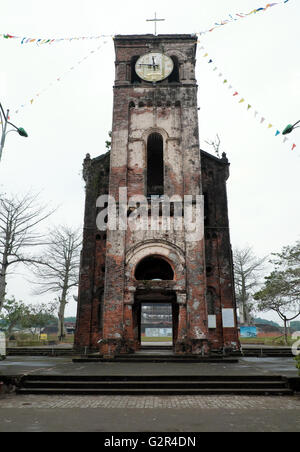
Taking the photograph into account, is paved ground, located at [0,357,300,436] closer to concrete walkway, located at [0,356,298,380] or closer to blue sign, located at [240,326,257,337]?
concrete walkway, located at [0,356,298,380]

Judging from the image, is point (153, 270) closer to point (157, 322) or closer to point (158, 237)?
point (158, 237)

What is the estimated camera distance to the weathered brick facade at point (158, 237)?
637 inches

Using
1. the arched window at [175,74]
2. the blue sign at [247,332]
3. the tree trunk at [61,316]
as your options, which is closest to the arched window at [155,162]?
the arched window at [175,74]

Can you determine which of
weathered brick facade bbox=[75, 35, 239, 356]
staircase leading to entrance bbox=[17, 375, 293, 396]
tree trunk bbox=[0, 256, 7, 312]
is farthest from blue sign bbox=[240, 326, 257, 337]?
staircase leading to entrance bbox=[17, 375, 293, 396]

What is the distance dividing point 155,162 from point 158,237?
297 inches

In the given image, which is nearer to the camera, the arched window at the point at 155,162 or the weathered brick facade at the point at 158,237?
the weathered brick facade at the point at 158,237

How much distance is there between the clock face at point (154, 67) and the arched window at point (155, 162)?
385cm

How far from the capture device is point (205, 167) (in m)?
21.2

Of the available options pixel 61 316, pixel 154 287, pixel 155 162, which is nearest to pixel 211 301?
pixel 154 287

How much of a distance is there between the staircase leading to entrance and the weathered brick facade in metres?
5.89

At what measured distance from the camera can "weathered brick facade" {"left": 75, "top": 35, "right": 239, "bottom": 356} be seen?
16.2m

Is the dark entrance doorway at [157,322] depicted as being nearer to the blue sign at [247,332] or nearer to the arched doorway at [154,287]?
the blue sign at [247,332]

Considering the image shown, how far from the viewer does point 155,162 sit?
22719 millimetres

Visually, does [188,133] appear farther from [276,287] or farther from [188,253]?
[276,287]
